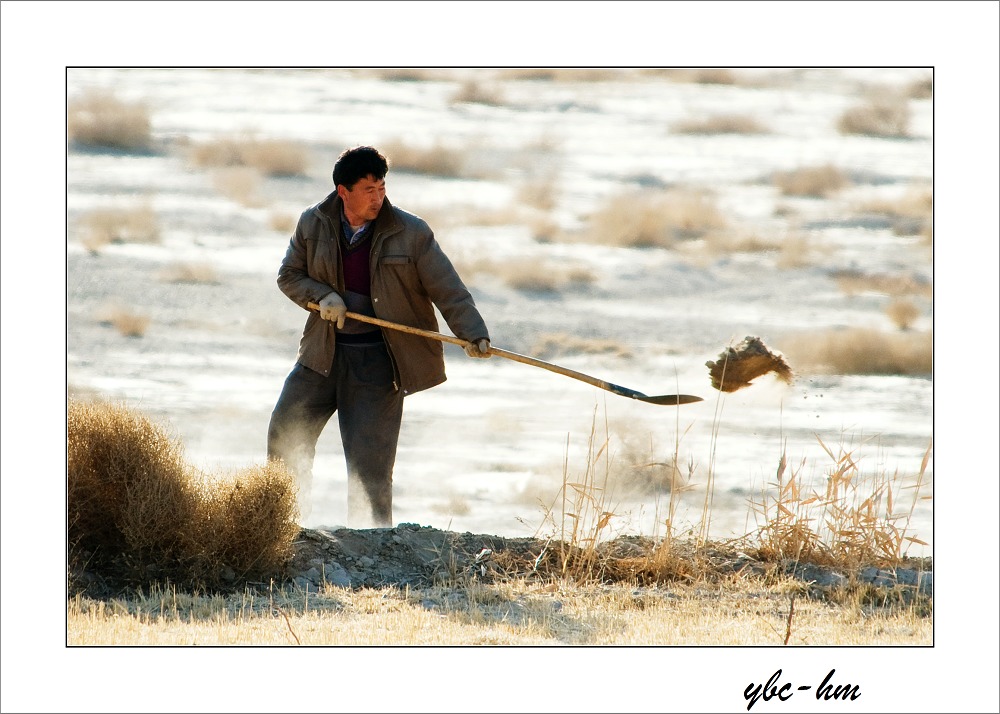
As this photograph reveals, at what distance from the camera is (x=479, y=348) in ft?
20.8

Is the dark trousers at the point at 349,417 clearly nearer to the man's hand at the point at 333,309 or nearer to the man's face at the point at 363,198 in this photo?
the man's hand at the point at 333,309

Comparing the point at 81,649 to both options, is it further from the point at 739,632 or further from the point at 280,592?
the point at 739,632

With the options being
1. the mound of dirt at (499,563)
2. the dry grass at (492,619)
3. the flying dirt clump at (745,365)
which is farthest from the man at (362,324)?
the flying dirt clump at (745,365)

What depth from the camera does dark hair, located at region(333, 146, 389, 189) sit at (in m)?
6.39

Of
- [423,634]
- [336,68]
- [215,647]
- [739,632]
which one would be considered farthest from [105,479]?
[739,632]

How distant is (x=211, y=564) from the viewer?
6.10m

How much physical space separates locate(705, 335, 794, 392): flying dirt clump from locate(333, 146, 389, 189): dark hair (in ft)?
6.57

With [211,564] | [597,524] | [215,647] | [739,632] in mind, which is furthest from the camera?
[597,524]

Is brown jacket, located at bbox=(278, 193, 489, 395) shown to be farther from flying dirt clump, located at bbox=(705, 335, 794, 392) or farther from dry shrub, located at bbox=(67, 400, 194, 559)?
flying dirt clump, located at bbox=(705, 335, 794, 392)

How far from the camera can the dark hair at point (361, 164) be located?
6.39 metres

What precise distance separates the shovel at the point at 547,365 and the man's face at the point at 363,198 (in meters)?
0.51

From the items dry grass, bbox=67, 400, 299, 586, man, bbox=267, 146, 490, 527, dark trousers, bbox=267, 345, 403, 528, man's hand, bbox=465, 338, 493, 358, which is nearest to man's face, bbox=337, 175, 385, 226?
man, bbox=267, 146, 490, 527

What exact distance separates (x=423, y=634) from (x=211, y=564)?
121 centimetres

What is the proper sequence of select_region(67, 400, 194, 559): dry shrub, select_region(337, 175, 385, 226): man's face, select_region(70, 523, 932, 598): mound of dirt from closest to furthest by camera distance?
select_region(67, 400, 194, 559): dry shrub → select_region(70, 523, 932, 598): mound of dirt → select_region(337, 175, 385, 226): man's face
